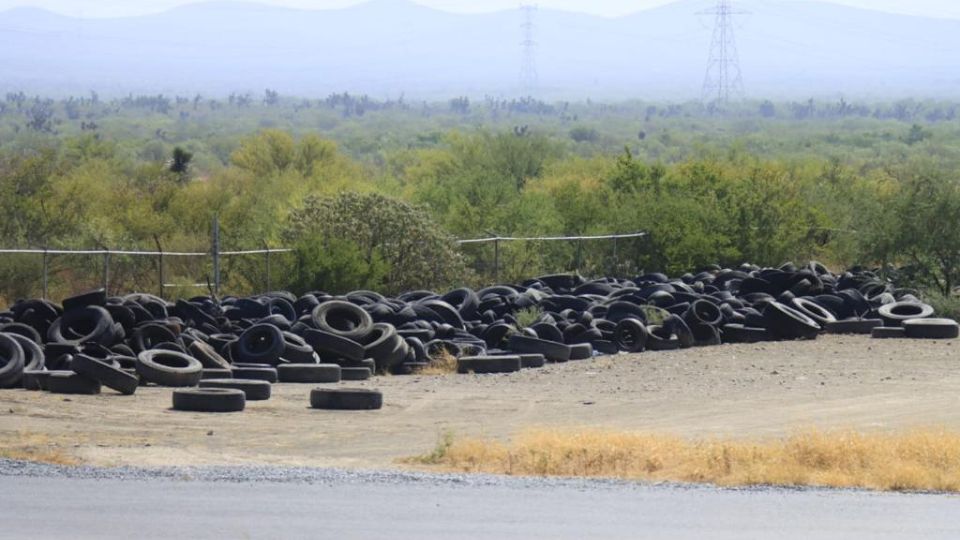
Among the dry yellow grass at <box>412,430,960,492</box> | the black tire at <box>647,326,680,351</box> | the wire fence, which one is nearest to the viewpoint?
the dry yellow grass at <box>412,430,960,492</box>

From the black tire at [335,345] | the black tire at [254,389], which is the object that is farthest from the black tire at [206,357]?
the black tire at [254,389]

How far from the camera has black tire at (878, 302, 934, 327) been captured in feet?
107

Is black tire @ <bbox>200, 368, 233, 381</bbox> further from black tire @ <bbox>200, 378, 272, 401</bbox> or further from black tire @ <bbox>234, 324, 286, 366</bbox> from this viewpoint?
black tire @ <bbox>200, 378, 272, 401</bbox>

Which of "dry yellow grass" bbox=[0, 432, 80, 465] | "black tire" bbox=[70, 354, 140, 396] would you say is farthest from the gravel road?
"black tire" bbox=[70, 354, 140, 396]

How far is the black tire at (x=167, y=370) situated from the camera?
2291cm

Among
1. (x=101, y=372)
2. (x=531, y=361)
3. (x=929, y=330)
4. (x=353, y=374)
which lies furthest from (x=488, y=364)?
(x=929, y=330)

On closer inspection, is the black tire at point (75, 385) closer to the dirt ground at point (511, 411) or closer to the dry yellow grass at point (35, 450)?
the dirt ground at point (511, 411)

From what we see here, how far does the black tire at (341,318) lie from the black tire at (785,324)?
8.31 meters

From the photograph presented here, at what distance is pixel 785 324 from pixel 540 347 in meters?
6.26

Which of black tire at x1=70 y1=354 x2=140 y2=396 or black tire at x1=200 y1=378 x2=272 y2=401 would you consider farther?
black tire at x1=200 y1=378 x2=272 y2=401

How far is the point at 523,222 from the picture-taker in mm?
45781

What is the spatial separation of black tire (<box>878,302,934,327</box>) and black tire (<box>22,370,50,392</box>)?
1749cm

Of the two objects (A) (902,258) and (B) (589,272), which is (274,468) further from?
(B) (589,272)

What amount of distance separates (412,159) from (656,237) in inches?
2413
